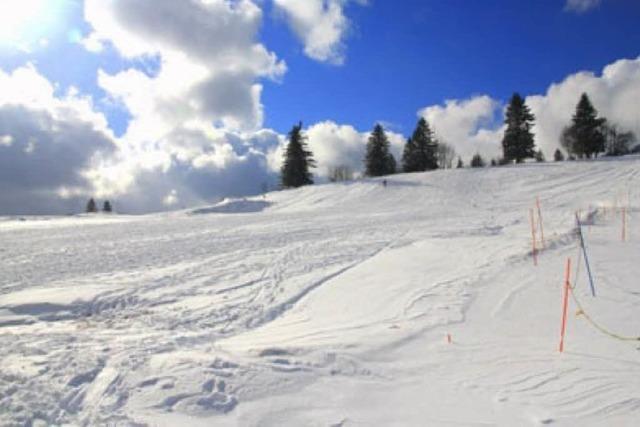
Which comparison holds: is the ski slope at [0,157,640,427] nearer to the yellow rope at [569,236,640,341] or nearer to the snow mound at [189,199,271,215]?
the yellow rope at [569,236,640,341]

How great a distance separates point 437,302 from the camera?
9609 millimetres

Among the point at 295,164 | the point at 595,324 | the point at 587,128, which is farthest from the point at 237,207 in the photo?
the point at 587,128

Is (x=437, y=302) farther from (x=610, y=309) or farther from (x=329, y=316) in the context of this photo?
(x=610, y=309)

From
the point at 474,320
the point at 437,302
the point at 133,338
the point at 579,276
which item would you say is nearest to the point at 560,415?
the point at 474,320

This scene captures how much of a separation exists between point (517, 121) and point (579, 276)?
145ft

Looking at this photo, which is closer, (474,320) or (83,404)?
(83,404)

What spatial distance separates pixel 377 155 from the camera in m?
55.0

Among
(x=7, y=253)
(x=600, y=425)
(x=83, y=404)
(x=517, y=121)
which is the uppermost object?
(x=517, y=121)

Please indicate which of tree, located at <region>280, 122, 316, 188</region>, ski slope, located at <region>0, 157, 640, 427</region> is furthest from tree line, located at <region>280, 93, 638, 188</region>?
ski slope, located at <region>0, 157, 640, 427</region>

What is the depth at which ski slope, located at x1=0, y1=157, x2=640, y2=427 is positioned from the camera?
5.29 meters

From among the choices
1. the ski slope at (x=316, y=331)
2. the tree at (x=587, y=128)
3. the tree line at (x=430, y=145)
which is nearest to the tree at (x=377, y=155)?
the tree line at (x=430, y=145)

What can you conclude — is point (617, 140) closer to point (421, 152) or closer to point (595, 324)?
point (421, 152)

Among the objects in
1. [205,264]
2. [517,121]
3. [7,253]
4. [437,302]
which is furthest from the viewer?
[517,121]

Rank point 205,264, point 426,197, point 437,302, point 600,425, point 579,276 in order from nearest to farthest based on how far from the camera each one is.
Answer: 1. point 600,425
2. point 437,302
3. point 579,276
4. point 205,264
5. point 426,197
